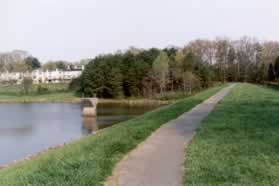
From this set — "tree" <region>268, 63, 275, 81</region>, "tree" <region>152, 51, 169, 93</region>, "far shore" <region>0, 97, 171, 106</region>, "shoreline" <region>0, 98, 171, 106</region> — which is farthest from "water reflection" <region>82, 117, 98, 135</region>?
"tree" <region>268, 63, 275, 81</region>

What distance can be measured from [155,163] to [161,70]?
42.9 meters

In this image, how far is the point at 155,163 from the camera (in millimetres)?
5648

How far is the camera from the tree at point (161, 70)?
157ft

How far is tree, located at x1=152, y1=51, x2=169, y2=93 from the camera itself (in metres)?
47.9

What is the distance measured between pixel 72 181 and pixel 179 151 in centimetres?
281

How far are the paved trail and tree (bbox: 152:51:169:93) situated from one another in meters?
39.5

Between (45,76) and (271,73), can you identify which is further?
(45,76)

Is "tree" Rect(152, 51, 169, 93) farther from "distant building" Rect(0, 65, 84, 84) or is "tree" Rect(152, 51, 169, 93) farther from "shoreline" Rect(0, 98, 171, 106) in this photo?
"distant building" Rect(0, 65, 84, 84)

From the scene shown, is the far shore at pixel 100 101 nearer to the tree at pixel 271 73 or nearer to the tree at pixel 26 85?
the tree at pixel 26 85

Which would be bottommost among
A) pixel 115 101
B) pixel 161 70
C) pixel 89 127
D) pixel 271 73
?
pixel 89 127

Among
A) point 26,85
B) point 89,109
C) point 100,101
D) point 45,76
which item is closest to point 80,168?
point 89,109

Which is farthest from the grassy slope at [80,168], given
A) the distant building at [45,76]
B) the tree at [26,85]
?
the distant building at [45,76]

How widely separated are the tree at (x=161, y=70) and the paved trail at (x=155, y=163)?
130 feet

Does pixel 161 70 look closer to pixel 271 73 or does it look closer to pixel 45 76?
pixel 271 73
